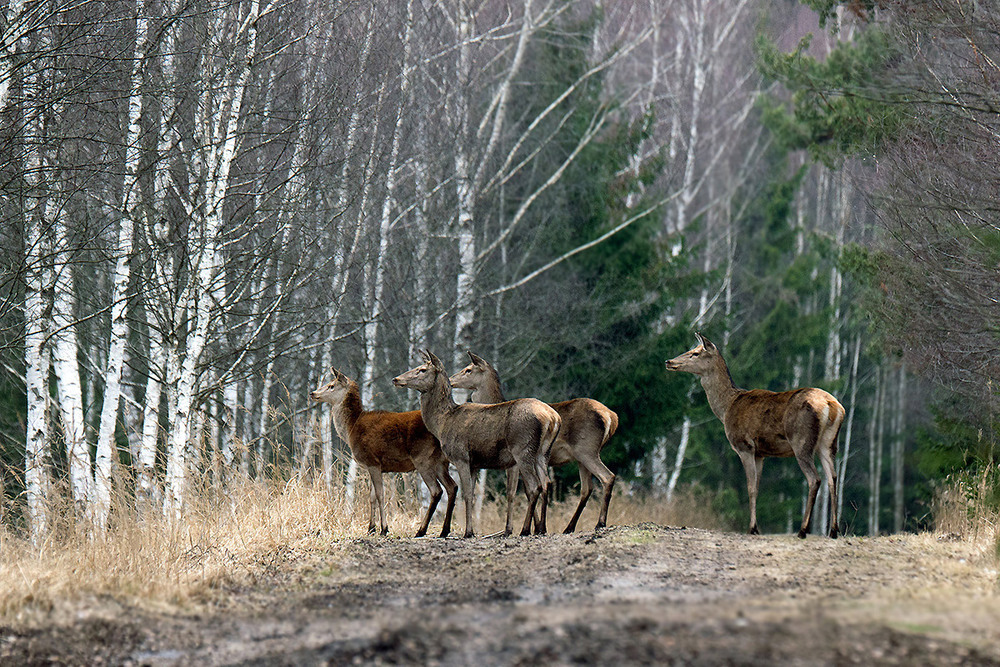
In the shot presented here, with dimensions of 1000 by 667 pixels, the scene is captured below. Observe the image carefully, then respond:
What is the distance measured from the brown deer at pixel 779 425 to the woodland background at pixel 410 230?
8.66ft

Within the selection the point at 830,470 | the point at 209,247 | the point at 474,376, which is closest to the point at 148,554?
the point at 209,247

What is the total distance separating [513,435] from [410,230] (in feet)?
31.5

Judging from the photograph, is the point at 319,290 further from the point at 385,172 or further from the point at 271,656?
the point at 271,656

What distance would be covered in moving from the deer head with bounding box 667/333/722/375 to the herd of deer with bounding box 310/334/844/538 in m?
0.52

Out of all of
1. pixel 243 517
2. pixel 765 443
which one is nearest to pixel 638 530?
pixel 765 443

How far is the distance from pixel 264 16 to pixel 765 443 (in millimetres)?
7285

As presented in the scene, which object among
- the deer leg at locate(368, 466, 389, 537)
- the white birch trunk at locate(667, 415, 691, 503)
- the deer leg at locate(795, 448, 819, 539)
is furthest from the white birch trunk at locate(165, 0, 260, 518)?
the white birch trunk at locate(667, 415, 691, 503)

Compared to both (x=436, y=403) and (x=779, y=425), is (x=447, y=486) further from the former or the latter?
(x=779, y=425)

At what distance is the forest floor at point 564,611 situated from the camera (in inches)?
215

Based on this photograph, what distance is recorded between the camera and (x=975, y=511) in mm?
12969

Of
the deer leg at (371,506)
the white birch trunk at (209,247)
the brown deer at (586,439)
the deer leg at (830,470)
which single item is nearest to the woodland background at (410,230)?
the white birch trunk at (209,247)

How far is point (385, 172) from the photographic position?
17.8 meters

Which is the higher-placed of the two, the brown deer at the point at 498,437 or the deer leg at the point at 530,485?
the brown deer at the point at 498,437

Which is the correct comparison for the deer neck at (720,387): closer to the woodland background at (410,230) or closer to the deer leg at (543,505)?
the deer leg at (543,505)
